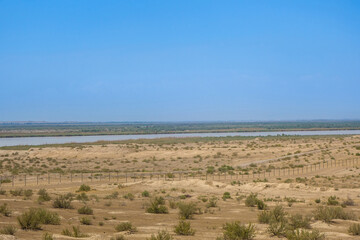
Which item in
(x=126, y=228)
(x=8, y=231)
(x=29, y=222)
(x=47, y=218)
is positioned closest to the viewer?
(x=8, y=231)

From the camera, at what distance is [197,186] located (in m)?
39.2

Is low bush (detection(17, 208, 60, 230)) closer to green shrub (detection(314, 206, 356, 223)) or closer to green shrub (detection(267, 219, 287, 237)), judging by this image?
green shrub (detection(267, 219, 287, 237))

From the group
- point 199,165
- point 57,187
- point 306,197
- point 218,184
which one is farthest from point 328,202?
point 199,165

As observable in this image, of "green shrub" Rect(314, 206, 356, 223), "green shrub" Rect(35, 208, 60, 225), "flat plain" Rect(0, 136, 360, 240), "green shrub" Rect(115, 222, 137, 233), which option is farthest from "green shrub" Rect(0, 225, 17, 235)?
"green shrub" Rect(314, 206, 356, 223)

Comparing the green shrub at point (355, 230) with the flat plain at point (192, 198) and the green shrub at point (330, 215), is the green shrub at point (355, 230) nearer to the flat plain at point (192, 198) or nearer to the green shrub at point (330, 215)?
the flat plain at point (192, 198)

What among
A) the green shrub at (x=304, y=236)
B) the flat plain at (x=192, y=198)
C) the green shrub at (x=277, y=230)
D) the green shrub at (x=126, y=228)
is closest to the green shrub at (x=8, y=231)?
the flat plain at (x=192, y=198)

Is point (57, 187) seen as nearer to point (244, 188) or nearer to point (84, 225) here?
point (244, 188)

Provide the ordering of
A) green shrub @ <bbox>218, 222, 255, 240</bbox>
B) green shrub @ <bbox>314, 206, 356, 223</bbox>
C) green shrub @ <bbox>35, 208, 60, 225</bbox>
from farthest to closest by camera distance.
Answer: green shrub @ <bbox>314, 206, 356, 223</bbox> < green shrub @ <bbox>35, 208, 60, 225</bbox> < green shrub @ <bbox>218, 222, 255, 240</bbox>

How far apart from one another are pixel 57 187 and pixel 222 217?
21.8 meters

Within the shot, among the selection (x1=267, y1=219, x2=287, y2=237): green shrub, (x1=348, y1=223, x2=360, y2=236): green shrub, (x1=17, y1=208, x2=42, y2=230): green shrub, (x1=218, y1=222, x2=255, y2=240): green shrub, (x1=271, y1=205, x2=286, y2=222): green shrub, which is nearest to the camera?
(x1=218, y1=222, x2=255, y2=240): green shrub

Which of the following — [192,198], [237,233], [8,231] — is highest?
[8,231]

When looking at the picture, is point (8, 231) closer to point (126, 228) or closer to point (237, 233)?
point (126, 228)

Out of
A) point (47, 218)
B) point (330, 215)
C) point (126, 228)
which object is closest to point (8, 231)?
point (47, 218)

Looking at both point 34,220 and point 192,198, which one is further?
point 192,198
